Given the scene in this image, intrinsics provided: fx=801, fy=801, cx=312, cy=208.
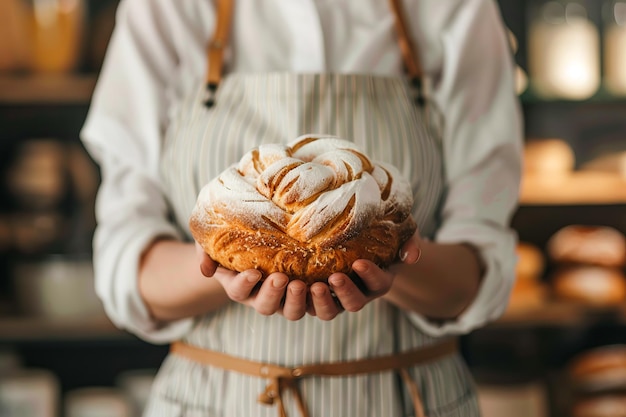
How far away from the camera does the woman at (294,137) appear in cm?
106

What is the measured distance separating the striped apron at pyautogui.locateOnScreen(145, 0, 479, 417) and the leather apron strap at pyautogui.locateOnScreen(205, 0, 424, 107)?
0.02 m

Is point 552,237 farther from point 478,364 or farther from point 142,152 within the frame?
point 142,152

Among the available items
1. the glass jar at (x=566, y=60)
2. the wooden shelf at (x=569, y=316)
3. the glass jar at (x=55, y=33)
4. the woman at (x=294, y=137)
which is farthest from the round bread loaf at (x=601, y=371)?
the glass jar at (x=55, y=33)

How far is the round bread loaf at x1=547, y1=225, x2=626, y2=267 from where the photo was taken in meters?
2.24

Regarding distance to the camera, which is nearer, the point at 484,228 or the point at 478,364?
the point at 484,228

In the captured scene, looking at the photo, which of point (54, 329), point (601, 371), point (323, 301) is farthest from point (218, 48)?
point (601, 371)

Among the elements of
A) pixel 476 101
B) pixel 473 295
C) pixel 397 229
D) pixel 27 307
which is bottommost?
pixel 27 307

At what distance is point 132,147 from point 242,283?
1.46 ft

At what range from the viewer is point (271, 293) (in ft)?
2.57

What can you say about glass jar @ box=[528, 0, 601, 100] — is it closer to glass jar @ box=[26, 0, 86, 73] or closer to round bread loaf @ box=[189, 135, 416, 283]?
glass jar @ box=[26, 0, 86, 73]

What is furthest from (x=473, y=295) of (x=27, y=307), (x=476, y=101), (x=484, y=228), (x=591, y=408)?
(x=27, y=307)

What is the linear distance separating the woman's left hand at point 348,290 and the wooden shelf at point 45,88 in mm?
1481

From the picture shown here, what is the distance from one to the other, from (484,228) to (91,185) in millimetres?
1409

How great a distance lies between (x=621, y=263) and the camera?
225 centimetres
